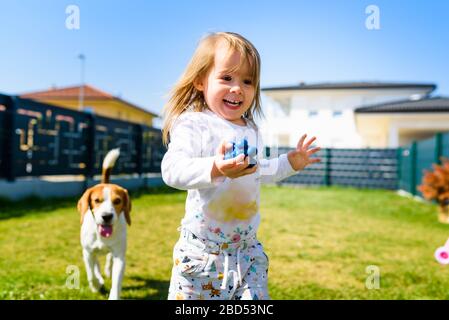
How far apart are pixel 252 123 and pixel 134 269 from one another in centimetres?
295

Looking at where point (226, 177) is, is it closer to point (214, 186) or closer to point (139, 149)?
point (214, 186)

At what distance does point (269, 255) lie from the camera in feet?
15.1

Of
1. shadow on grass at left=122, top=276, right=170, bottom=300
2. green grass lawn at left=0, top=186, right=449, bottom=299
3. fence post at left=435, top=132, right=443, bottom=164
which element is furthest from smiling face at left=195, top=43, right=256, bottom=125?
fence post at left=435, top=132, right=443, bottom=164

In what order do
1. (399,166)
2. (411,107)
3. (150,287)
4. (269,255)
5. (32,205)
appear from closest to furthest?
1. (150,287)
2. (269,255)
3. (32,205)
4. (411,107)
5. (399,166)

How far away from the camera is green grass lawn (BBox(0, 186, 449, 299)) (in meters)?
3.90

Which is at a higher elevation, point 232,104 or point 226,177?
point 232,104

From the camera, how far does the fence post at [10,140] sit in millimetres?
10125

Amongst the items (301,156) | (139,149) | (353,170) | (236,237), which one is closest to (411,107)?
(353,170)

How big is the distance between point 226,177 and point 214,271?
433mm

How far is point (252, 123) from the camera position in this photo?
188 centimetres

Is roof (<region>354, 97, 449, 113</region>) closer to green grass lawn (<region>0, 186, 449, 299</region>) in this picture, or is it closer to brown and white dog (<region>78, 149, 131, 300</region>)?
green grass lawn (<region>0, 186, 449, 299</region>)

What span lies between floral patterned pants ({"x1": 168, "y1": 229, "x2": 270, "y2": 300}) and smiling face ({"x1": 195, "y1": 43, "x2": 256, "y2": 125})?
50cm
